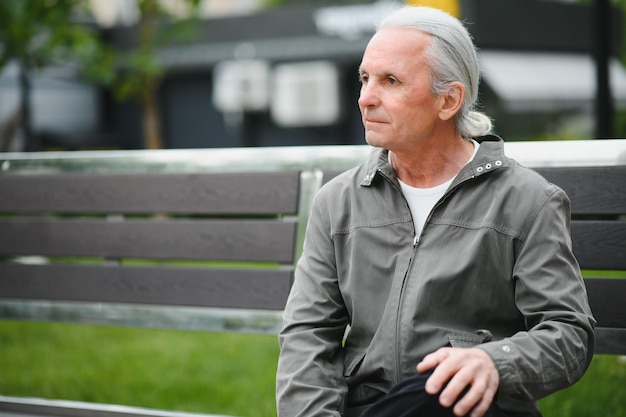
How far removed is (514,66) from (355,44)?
353 centimetres

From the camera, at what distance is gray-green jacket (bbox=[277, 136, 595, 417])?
2217 mm

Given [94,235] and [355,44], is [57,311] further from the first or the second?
[355,44]

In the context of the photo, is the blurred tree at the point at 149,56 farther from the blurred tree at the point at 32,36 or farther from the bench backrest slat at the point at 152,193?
the bench backrest slat at the point at 152,193

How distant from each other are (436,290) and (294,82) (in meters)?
18.1

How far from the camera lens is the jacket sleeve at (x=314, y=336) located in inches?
95.5

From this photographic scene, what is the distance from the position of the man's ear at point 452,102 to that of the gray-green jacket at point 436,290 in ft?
0.41

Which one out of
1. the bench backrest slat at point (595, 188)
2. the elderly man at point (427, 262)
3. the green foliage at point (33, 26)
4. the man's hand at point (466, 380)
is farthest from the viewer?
the green foliage at point (33, 26)

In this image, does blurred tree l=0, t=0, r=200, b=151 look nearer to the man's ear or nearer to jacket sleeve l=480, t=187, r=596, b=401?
the man's ear

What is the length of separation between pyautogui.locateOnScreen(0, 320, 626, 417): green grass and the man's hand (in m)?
2.15

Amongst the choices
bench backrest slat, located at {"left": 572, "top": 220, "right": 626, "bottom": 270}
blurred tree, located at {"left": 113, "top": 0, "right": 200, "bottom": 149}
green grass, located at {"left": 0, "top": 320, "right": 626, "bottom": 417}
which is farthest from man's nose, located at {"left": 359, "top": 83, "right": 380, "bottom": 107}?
blurred tree, located at {"left": 113, "top": 0, "right": 200, "bottom": 149}

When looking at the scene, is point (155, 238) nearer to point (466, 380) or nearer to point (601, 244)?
point (601, 244)

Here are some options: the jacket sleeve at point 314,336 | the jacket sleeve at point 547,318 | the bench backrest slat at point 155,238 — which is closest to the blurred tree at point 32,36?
the bench backrest slat at point 155,238

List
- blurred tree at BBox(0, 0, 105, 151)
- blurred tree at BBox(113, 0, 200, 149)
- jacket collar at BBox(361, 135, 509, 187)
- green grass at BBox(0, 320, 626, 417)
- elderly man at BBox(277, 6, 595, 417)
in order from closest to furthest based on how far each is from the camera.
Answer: elderly man at BBox(277, 6, 595, 417) < jacket collar at BBox(361, 135, 509, 187) < green grass at BBox(0, 320, 626, 417) < blurred tree at BBox(0, 0, 105, 151) < blurred tree at BBox(113, 0, 200, 149)

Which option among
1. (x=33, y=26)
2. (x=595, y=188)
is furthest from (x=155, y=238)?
(x=33, y=26)
